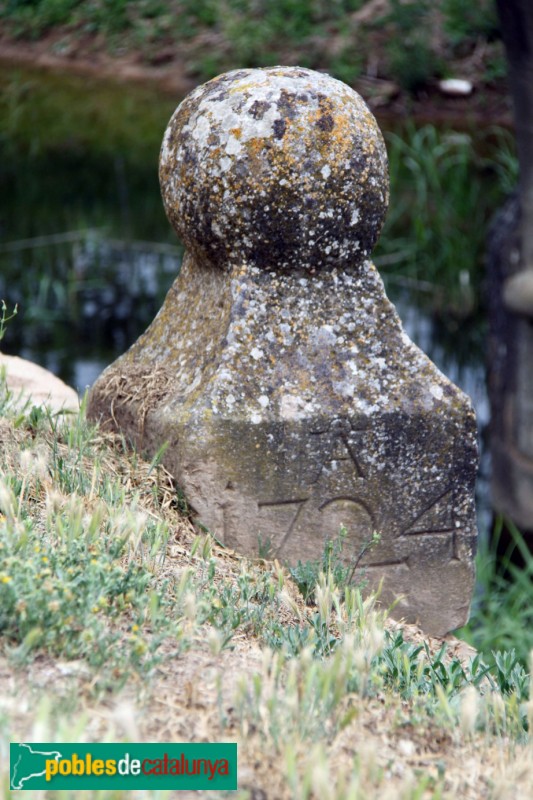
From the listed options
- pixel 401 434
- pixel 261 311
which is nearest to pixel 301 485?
pixel 401 434

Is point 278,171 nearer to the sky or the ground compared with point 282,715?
nearer to the sky

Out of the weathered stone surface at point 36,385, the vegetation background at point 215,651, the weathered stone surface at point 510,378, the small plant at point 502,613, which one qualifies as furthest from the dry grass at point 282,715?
the weathered stone surface at point 510,378

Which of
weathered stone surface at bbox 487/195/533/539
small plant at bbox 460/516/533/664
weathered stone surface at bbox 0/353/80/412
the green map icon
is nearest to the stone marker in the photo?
weathered stone surface at bbox 0/353/80/412

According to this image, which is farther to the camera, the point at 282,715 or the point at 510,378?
the point at 510,378

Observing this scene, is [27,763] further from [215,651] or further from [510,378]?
[510,378]

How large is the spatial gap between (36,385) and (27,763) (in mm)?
2071

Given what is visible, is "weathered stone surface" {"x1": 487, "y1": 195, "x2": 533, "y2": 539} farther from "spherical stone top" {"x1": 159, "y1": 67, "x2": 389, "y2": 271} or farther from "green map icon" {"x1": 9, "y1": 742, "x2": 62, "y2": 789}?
"green map icon" {"x1": 9, "y1": 742, "x2": 62, "y2": 789}

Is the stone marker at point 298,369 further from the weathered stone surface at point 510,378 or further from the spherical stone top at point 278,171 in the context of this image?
the weathered stone surface at point 510,378

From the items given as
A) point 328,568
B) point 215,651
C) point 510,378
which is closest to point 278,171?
point 328,568

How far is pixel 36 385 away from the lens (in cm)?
362

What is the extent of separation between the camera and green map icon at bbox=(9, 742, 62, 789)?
5.49ft

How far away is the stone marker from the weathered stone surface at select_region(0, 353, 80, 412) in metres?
0.54

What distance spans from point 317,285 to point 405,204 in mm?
5804

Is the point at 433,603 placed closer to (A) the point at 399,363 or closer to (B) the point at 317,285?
(A) the point at 399,363
